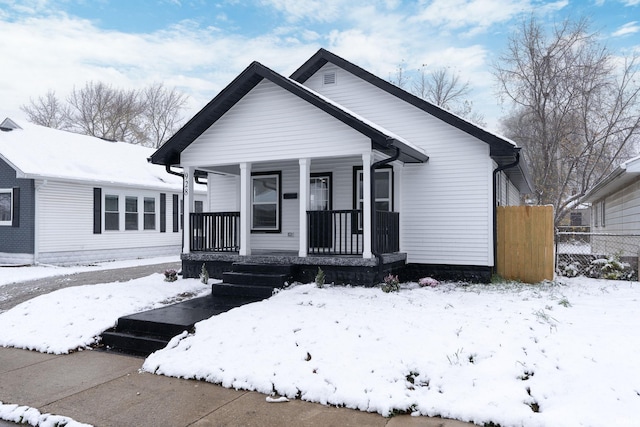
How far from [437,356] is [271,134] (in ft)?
20.0

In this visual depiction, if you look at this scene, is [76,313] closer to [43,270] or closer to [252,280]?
[252,280]

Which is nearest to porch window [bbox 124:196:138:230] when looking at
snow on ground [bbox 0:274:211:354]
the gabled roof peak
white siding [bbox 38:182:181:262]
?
white siding [bbox 38:182:181:262]

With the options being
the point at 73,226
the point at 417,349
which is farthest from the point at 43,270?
the point at 417,349

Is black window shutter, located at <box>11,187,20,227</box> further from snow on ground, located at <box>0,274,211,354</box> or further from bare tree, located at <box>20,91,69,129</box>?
bare tree, located at <box>20,91,69,129</box>

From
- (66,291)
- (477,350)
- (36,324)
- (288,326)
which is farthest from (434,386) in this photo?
(66,291)

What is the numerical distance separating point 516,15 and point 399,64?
8369 mm

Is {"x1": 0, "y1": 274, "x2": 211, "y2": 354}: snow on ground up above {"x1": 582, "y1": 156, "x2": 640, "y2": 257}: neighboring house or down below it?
below

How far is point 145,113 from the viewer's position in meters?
36.7

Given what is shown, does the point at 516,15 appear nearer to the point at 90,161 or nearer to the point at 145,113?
the point at 90,161

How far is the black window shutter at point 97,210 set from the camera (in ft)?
53.9

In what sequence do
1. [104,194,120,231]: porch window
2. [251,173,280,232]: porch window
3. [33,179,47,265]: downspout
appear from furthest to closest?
[104,194,120,231]: porch window → [33,179,47,265]: downspout → [251,173,280,232]: porch window

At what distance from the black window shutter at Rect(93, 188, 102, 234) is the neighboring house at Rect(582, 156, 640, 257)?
16043 millimetres

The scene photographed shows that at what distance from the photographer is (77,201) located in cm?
1586

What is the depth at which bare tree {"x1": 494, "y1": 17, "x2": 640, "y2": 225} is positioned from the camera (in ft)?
69.2
